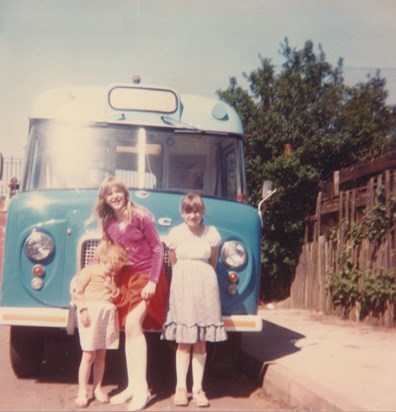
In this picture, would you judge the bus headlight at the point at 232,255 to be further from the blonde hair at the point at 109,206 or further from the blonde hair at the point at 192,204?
the blonde hair at the point at 109,206

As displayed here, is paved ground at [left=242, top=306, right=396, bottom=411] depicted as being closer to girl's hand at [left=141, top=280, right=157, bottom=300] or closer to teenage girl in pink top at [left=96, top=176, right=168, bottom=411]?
teenage girl in pink top at [left=96, top=176, right=168, bottom=411]

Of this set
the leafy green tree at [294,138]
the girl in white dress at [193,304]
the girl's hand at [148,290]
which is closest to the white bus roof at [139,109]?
the girl in white dress at [193,304]

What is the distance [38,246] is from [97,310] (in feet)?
2.72

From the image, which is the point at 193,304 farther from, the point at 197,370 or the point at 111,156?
the point at 111,156

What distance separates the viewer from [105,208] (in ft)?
17.4

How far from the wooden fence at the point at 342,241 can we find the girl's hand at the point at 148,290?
523 cm

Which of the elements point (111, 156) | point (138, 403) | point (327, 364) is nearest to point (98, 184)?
point (111, 156)

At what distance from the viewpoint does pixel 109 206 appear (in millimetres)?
5312

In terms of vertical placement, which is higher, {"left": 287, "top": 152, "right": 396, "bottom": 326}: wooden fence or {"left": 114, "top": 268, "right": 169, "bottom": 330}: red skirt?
{"left": 287, "top": 152, "right": 396, "bottom": 326}: wooden fence

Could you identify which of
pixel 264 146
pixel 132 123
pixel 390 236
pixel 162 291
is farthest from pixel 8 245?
pixel 264 146

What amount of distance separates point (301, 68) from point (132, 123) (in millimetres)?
12340

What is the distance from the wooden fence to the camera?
971cm

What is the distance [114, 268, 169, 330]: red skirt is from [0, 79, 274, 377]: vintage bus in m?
0.37

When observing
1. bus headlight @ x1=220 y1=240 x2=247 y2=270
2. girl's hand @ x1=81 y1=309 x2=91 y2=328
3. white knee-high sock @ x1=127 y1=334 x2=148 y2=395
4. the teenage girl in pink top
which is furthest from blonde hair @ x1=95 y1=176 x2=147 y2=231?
white knee-high sock @ x1=127 y1=334 x2=148 y2=395
